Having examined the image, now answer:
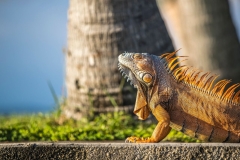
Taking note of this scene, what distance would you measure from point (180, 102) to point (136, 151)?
2.12 feet

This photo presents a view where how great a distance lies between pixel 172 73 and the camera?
5109 mm

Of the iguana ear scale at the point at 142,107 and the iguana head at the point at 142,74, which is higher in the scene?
the iguana head at the point at 142,74

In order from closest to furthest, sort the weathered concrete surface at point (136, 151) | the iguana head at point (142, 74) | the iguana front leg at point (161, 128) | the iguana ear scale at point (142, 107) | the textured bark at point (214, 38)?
1. the weathered concrete surface at point (136, 151)
2. the iguana front leg at point (161, 128)
3. the iguana head at point (142, 74)
4. the iguana ear scale at point (142, 107)
5. the textured bark at point (214, 38)

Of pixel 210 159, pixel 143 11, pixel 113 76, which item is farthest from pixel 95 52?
pixel 210 159

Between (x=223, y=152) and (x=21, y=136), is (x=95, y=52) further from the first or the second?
(x=223, y=152)

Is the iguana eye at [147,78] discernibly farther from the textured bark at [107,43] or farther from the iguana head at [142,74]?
the textured bark at [107,43]

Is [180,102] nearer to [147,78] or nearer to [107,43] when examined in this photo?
[147,78]

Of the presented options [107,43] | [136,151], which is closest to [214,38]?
[107,43]

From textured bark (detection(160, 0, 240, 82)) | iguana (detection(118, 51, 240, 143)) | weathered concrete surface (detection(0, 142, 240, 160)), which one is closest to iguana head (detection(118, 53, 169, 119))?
iguana (detection(118, 51, 240, 143))

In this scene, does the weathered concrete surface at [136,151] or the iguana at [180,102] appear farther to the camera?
the iguana at [180,102]

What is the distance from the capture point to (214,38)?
386 inches

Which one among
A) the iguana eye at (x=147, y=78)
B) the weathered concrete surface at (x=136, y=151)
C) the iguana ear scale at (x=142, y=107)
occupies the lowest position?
the weathered concrete surface at (x=136, y=151)

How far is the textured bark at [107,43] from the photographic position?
25.9 feet

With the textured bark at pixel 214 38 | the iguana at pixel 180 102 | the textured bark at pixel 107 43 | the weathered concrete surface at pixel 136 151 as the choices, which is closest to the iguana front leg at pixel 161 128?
the iguana at pixel 180 102
